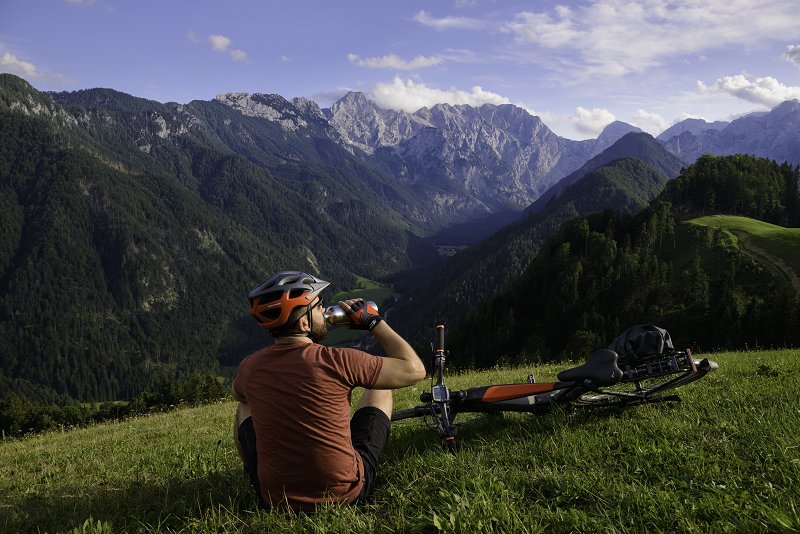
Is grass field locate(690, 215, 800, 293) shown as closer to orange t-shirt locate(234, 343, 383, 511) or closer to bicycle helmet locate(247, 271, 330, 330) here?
orange t-shirt locate(234, 343, 383, 511)

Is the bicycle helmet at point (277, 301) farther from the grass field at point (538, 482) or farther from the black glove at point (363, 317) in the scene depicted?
the grass field at point (538, 482)

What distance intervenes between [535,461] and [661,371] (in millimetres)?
2305

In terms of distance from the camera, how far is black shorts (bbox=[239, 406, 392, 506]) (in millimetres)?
5012

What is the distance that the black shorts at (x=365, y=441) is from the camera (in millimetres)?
5012

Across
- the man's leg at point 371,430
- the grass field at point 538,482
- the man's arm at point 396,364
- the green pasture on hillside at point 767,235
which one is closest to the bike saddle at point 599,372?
the grass field at point 538,482

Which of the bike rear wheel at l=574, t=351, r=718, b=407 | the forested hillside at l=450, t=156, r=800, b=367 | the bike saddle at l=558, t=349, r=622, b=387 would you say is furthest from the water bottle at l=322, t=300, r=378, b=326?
the forested hillside at l=450, t=156, r=800, b=367

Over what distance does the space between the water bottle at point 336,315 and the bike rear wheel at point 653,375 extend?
142 inches

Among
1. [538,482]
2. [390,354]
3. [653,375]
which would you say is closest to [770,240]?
[653,375]

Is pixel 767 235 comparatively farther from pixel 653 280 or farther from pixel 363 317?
pixel 363 317

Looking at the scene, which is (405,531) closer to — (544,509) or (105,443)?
(544,509)

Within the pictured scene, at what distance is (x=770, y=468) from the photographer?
4.21m

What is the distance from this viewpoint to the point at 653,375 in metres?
6.02

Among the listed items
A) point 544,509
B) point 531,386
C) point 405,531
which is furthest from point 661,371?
point 405,531

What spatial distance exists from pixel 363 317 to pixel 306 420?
125 cm
